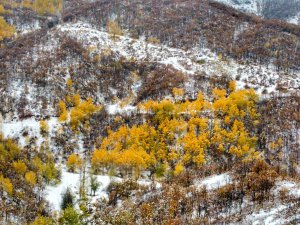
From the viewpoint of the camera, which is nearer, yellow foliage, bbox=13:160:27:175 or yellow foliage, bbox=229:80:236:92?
yellow foliage, bbox=13:160:27:175

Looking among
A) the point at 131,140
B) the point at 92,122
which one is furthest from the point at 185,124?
the point at 92,122

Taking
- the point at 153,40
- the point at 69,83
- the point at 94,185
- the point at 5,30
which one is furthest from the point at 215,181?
the point at 5,30

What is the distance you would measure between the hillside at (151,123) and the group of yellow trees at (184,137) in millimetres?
418

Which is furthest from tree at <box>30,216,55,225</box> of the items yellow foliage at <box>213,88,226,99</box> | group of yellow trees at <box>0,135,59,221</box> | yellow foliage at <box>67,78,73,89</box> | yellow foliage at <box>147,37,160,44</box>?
yellow foliage at <box>147,37,160,44</box>

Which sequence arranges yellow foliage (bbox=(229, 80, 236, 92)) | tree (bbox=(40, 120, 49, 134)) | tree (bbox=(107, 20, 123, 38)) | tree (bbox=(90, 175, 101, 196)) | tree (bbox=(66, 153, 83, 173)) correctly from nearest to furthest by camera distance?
tree (bbox=(90, 175, 101, 196)) → tree (bbox=(66, 153, 83, 173)) → tree (bbox=(40, 120, 49, 134)) → yellow foliage (bbox=(229, 80, 236, 92)) → tree (bbox=(107, 20, 123, 38))

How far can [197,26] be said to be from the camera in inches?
7544

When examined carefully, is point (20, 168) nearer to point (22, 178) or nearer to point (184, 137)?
point (22, 178)

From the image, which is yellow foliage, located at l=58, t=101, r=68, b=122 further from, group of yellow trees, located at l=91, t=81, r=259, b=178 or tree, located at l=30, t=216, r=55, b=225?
tree, located at l=30, t=216, r=55, b=225

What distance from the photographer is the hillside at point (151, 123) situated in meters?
69.0

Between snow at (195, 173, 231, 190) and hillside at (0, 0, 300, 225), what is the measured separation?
466 millimetres

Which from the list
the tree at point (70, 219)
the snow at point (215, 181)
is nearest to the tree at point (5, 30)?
the tree at point (70, 219)

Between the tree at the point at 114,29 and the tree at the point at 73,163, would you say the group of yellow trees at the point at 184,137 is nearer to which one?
the tree at the point at 73,163

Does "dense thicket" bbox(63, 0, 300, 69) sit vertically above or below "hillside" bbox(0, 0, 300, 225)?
above

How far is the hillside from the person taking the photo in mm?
69000
